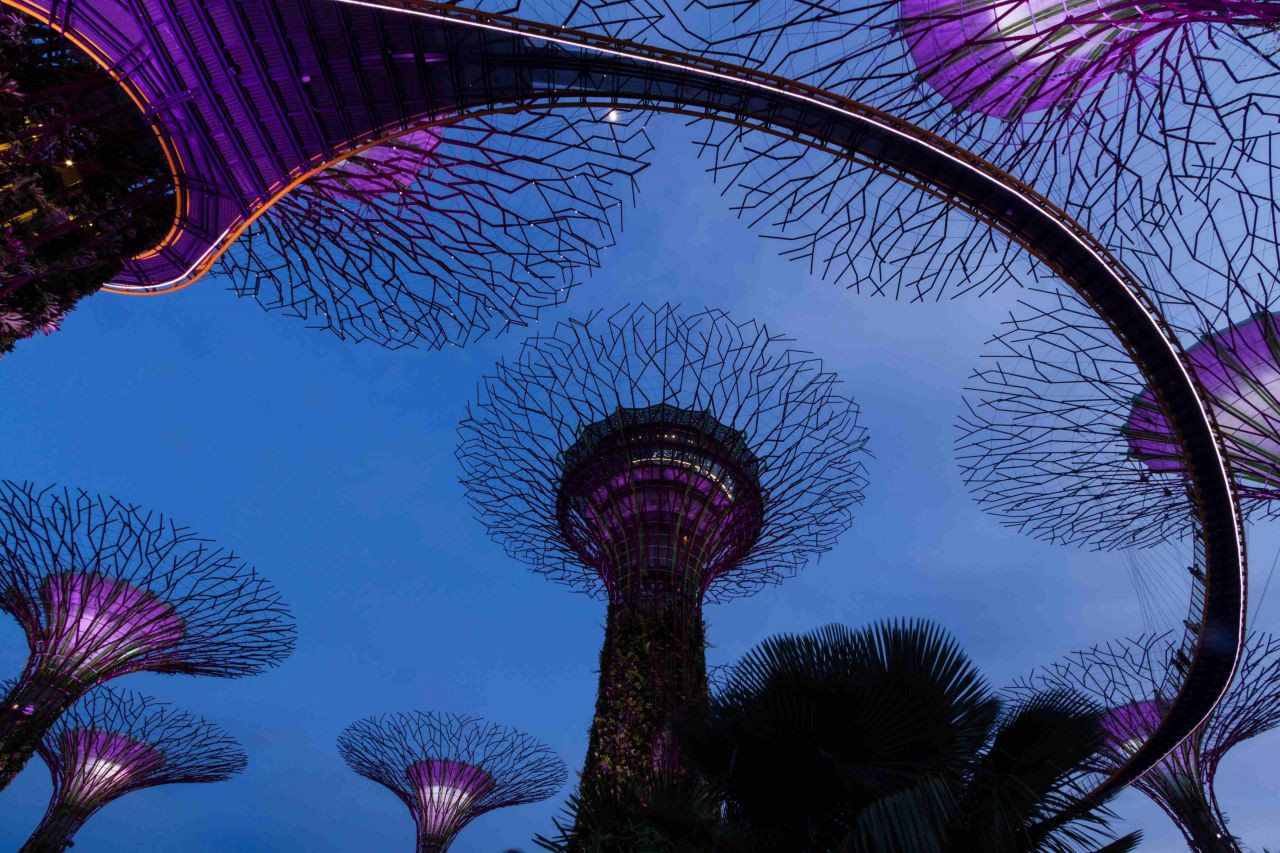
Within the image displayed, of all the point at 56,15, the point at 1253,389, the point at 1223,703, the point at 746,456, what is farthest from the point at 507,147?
the point at 1223,703

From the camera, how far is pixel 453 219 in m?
9.23

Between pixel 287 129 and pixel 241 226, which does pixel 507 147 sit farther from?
pixel 241 226

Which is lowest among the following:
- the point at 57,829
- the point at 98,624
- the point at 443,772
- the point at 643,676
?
the point at 57,829

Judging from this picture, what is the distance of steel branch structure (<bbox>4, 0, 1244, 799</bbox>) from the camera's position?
5.96 metres

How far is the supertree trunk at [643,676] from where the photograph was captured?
10961 mm

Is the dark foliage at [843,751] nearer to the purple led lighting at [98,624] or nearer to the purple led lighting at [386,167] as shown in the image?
the purple led lighting at [386,167]

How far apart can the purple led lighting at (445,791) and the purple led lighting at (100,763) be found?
7.54 m

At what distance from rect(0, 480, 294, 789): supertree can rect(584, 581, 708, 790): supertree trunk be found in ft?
26.0

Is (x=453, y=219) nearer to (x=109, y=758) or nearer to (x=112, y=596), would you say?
(x=112, y=596)

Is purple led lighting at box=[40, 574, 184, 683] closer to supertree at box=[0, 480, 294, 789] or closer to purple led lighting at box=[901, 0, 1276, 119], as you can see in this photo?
supertree at box=[0, 480, 294, 789]

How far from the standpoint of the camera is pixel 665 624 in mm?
12023

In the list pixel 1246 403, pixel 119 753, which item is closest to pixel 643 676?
pixel 1246 403

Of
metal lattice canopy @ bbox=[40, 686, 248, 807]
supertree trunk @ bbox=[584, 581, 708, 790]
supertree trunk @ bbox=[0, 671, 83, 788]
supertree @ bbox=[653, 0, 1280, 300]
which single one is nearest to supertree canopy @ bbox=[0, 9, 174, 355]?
supertree @ bbox=[653, 0, 1280, 300]

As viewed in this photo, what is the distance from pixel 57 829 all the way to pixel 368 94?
67.4 feet
